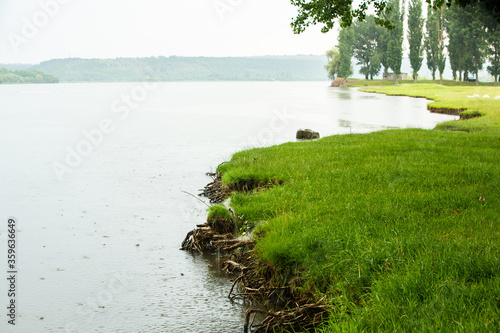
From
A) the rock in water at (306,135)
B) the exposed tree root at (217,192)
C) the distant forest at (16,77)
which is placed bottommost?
the rock in water at (306,135)

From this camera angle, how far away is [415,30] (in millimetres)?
99312

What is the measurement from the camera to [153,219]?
11.4 metres

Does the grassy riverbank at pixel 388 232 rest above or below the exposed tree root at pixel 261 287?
above

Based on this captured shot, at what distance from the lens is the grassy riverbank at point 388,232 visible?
4910 mm

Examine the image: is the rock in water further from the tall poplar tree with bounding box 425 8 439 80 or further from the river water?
the tall poplar tree with bounding box 425 8 439 80

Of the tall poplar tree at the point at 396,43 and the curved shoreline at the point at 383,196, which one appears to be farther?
the tall poplar tree at the point at 396,43

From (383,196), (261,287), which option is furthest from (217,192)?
(261,287)

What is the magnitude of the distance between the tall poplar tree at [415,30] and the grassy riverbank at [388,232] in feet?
304

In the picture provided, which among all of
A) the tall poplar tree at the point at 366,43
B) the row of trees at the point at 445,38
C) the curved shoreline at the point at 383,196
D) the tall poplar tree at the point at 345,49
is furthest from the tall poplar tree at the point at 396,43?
the curved shoreline at the point at 383,196

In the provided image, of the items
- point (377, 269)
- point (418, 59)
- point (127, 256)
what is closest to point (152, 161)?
point (127, 256)

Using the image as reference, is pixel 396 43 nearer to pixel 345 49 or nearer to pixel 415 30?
pixel 415 30

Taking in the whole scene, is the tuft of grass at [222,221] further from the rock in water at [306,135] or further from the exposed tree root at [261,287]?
the rock in water at [306,135]

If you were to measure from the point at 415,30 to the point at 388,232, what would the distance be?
101 metres

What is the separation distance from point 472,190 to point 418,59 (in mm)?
98101
